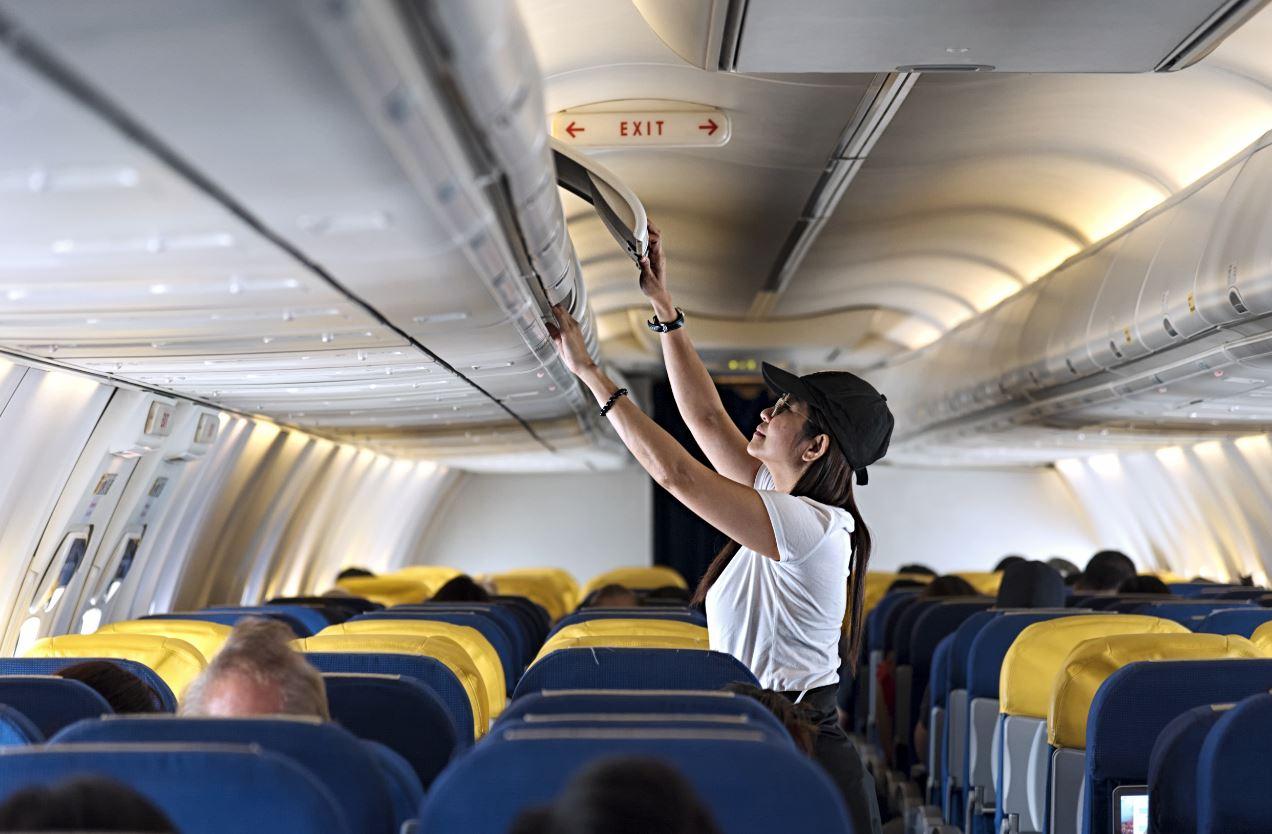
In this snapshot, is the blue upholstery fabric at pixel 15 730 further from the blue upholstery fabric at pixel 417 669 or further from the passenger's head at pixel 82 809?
the passenger's head at pixel 82 809

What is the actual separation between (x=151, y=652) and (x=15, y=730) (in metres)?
1.68

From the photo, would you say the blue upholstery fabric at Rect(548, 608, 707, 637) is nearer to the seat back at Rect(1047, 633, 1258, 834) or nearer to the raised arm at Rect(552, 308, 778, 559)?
the seat back at Rect(1047, 633, 1258, 834)

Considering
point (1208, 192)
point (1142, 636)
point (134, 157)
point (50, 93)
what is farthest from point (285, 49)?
point (1208, 192)

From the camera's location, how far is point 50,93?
2.40m

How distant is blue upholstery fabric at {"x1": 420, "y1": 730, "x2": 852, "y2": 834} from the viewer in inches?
91.2

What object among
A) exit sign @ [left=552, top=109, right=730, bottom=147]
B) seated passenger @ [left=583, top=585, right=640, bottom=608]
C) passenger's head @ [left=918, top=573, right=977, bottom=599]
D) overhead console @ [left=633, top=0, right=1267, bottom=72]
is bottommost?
seated passenger @ [left=583, top=585, right=640, bottom=608]

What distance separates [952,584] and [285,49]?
336 inches

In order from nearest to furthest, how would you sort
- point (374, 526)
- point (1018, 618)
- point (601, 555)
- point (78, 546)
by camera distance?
point (1018, 618) → point (78, 546) → point (374, 526) → point (601, 555)

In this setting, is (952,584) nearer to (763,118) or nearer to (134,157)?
(763,118)

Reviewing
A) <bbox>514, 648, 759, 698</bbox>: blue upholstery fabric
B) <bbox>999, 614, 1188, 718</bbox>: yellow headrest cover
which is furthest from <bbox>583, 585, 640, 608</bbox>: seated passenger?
<bbox>514, 648, 759, 698</bbox>: blue upholstery fabric

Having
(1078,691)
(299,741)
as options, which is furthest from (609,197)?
(299,741)

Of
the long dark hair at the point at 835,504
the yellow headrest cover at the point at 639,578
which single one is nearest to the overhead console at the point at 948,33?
the long dark hair at the point at 835,504

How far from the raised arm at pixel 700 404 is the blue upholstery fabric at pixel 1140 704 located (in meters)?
1.28

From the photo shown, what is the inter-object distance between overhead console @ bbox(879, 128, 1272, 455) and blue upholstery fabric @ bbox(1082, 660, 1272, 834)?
2.10 meters
